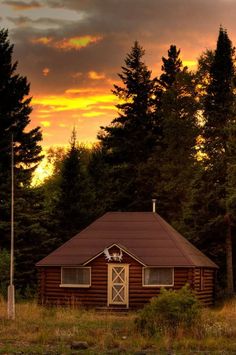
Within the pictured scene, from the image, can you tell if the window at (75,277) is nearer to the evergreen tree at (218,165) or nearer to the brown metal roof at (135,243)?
the brown metal roof at (135,243)

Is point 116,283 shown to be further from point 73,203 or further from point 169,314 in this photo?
point 73,203

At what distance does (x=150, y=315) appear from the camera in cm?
2342

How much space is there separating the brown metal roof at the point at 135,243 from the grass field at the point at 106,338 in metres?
9.55

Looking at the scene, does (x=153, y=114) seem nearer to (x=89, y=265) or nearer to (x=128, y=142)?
(x=128, y=142)

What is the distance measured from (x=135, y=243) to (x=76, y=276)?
3436 millimetres

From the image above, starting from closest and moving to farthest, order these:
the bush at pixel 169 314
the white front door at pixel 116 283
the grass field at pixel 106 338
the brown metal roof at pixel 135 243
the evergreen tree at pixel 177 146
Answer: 1. the grass field at pixel 106 338
2. the bush at pixel 169 314
3. the white front door at pixel 116 283
4. the brown metal roof at pixel 135 243
5. the evergreen tree at pixel 177 146

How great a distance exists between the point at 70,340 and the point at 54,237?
28.9 meters

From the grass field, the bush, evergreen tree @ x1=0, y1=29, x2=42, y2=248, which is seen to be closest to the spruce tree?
evergreen tree @ x1=0, y1=29, x2=42, y2=248

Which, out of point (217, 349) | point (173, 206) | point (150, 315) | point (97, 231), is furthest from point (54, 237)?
point (217, 349)

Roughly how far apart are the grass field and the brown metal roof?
9550 mm

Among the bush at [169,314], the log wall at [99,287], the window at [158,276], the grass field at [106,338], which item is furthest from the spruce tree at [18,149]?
the bush at [169,314]

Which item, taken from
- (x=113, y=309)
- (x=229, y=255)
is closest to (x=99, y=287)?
(x=113, y=309)

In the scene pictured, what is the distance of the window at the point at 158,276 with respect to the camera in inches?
1443

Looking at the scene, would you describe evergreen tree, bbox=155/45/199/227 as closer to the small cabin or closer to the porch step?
the small cabin
